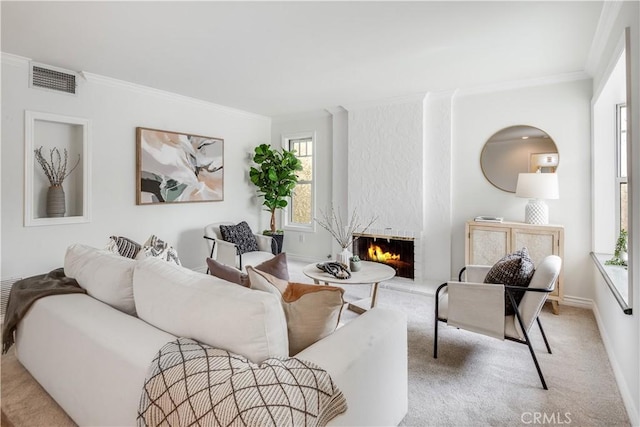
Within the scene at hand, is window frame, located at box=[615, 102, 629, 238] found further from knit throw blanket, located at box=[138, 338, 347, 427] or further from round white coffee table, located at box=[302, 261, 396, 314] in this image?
knit throw blanket, located at box=[138, 338, 347, 427]

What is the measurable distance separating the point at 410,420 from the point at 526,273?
1297 millimetres

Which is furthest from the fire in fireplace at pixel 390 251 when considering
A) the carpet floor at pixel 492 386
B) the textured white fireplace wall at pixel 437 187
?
the carpet floor at pixel 492 386

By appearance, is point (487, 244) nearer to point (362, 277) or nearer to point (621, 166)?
point (621, 166)

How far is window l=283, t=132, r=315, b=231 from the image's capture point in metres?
5.93

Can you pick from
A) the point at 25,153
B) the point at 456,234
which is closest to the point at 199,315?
the point at 25,153

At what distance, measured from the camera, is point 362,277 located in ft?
10.4

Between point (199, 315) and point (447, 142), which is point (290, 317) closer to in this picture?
point (199, 315)

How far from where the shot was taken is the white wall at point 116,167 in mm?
3273

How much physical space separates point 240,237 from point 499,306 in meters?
3.33

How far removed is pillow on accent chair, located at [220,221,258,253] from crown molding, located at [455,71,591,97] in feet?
11.1

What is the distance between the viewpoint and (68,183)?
3.86m

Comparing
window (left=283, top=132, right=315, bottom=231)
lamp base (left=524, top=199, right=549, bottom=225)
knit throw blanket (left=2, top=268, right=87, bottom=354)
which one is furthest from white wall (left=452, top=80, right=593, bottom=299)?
knit throw blanket (left=2, top=268, right=87, bottom=354)

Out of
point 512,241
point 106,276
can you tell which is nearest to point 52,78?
point 106,276

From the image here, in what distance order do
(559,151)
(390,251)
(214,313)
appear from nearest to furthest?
(214,313) < (559,151) < (390,251)
